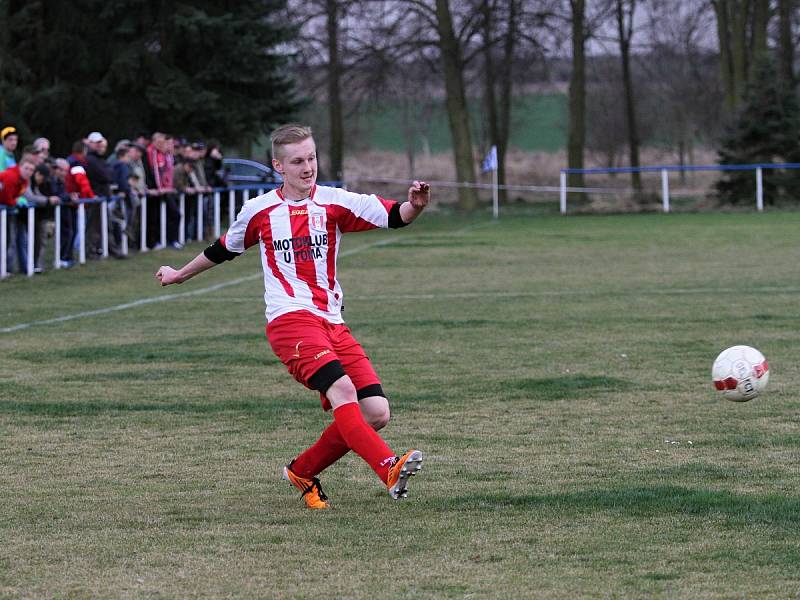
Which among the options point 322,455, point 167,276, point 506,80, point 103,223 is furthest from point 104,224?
point 506,80

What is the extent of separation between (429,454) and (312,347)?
1.46 meters

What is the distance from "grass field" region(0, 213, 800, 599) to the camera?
489cm

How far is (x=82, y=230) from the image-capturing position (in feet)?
68.4

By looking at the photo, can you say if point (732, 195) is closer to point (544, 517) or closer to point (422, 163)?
point (422, 163)

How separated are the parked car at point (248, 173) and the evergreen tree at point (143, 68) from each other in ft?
3.46

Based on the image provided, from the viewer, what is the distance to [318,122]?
58031mm

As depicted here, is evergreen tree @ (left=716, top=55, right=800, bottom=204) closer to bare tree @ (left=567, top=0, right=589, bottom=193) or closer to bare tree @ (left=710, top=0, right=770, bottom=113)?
bare tree @ (left=710, top=0, right=770, bottom=113)

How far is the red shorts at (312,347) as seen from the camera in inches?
235

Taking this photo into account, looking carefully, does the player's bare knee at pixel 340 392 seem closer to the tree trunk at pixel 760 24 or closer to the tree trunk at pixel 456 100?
the tree trunk at pixel 456 100

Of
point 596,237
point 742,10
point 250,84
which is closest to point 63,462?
point 596,237

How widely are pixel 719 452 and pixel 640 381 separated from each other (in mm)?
2517

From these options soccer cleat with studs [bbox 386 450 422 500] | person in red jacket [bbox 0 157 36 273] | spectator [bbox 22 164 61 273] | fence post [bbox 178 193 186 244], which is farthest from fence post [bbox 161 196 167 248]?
soccer cleat with studs [bbox 386 450 422 500]

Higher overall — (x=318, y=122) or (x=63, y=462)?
(x=318, y=122)

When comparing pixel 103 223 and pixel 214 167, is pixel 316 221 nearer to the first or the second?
pixel 103 223
